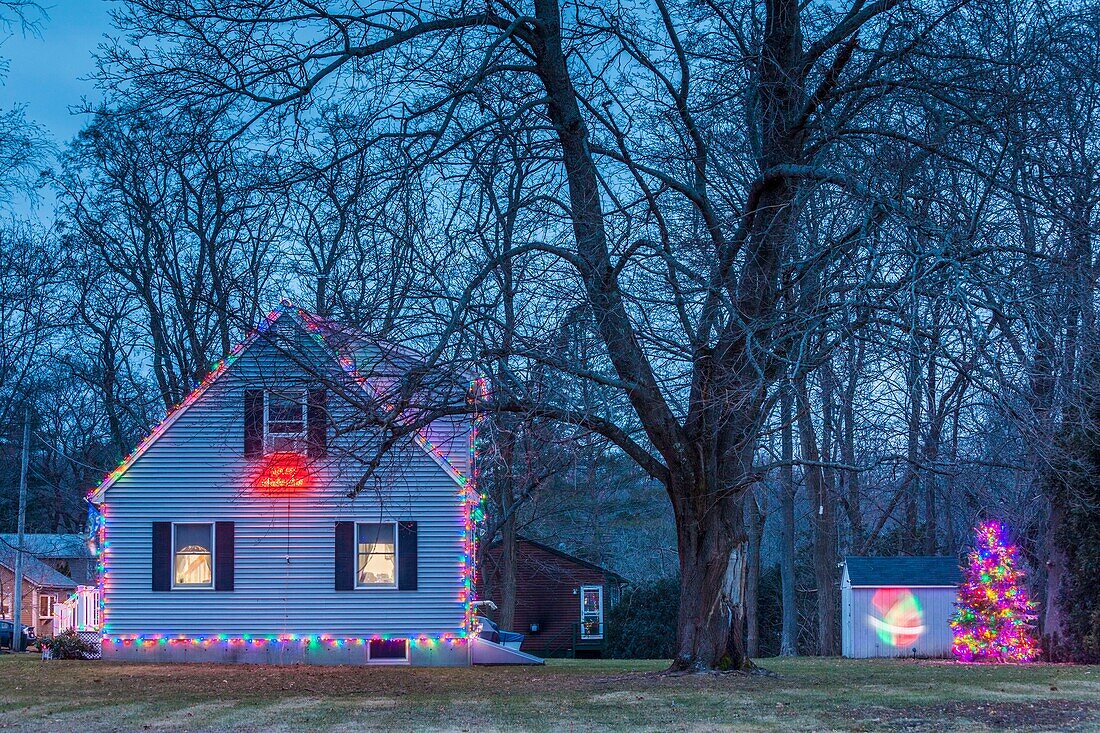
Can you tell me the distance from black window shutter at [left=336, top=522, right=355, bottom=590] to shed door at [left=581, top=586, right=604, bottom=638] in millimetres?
19365

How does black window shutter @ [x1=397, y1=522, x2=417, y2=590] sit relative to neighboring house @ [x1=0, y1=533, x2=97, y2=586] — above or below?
above

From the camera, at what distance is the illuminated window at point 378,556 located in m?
20.8

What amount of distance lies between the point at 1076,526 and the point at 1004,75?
14.8 meters

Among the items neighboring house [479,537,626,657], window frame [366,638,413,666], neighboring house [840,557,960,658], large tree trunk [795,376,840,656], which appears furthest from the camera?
neighboring house [479,537,626,657]

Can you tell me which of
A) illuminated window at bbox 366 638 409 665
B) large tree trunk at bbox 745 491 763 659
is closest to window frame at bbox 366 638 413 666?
illuminated window at bbox 366 638 409 665

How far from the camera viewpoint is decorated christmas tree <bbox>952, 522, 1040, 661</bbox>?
80.9 feet

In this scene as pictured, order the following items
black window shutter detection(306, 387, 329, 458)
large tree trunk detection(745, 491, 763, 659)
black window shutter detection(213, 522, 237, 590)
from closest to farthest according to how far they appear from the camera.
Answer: black window shutter detection(306, 387, 329, 458) < black window shutter detection(213, 522, 237, 590) < large tree trunk detection(745, 491, 763, 659)

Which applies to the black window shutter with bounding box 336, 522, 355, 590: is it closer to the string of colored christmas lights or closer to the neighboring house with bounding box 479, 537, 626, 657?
the string of colored christmas lights

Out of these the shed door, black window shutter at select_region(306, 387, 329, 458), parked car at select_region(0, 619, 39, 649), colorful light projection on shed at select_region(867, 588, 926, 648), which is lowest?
parked car at select_region(0, 619, 39, 649)

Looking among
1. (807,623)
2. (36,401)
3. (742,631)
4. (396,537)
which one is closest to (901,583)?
(807,623)

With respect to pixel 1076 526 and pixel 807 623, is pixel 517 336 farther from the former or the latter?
pixel 807 623

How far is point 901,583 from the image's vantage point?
29922 mm

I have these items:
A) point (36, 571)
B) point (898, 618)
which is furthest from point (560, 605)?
point (36, 571)

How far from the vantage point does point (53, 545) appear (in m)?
48.1
